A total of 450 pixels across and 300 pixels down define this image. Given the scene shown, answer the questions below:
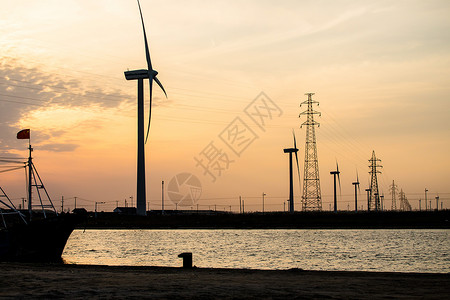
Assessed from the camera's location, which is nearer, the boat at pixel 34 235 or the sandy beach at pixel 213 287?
the sandy beach at pixel 213 287

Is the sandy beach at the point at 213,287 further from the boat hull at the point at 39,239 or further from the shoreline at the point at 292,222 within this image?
the shoreline at the point at 292,222

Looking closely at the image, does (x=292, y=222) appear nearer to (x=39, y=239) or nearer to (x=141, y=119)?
(x=141, y=119)

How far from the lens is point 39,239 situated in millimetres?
55812

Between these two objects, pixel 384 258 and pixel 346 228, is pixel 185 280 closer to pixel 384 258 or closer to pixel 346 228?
pixel 384 258

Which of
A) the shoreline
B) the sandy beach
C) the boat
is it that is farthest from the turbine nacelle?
the sandy beach

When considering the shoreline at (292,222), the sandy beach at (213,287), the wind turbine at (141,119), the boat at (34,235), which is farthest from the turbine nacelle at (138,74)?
the sandy beach at (213,287)

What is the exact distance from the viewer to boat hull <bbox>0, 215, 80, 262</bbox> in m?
51.5

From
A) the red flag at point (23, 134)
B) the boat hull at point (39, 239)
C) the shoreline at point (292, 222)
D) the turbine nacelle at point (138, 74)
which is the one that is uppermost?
the turbine nacelle at point (138, 74)

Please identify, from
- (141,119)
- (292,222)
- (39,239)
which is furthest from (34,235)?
(292,222)

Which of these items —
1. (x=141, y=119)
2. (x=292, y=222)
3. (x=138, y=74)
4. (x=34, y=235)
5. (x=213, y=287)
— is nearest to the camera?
(x=213, y=287)

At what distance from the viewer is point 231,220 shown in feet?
573

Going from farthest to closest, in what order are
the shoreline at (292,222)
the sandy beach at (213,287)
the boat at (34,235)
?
the shoreline at (292,222) < the boat at (34,235) < the sandy beach at (213,287)

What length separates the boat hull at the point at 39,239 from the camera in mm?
51500

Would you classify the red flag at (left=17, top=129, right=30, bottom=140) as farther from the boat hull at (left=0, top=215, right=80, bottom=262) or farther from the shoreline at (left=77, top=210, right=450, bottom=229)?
the shoreline at (left=77, top=210, right=450, bottom=229)
